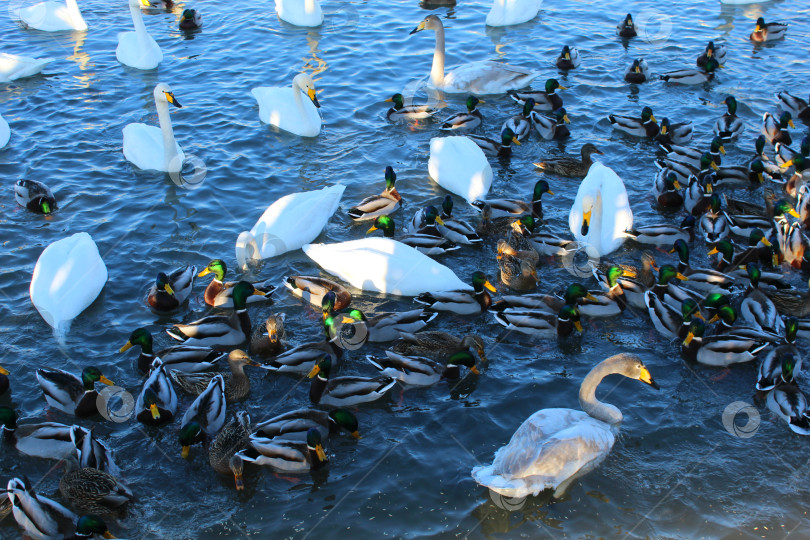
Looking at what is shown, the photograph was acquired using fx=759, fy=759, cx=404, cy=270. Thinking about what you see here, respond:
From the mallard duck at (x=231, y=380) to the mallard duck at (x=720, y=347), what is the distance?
492 centimetres

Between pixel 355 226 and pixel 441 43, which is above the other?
pixel 441 43

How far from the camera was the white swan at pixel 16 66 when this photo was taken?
1507cm

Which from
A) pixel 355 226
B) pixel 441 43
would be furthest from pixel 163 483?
pixel 441 43

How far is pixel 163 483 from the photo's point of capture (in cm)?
714

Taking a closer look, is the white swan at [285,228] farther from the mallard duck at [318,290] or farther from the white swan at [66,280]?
the white swan at [66,280]

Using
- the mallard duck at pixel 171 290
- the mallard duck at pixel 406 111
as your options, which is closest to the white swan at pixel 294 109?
the mallard duck at pixel 406 111

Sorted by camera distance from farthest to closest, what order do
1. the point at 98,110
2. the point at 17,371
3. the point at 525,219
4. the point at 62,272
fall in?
the point at 98,110 < the point at 525,219 < the point at 62,272 < the point at 17,371

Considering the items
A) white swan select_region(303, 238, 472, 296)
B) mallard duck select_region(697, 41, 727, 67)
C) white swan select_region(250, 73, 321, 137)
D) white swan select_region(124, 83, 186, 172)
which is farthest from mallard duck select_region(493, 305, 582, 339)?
mallard duck select_region(697, 41, 727, 67)

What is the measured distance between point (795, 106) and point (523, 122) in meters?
4.95

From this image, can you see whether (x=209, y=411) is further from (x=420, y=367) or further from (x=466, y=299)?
(x=466, y=299)

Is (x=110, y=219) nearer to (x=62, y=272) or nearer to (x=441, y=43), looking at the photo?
(x=62, y=272)

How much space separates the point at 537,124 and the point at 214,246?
612 centimetres

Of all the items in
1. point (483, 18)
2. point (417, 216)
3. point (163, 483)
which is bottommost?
point (163, 483)

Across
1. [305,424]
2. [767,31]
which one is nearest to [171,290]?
[305,424]
